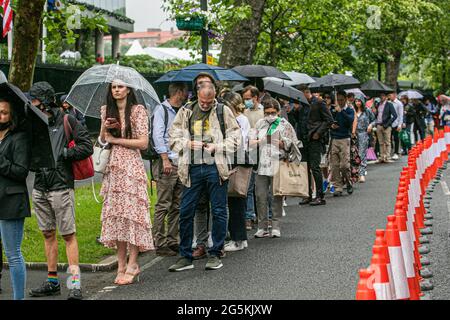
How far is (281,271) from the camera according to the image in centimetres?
1024

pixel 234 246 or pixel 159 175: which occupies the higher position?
pixel 159 175

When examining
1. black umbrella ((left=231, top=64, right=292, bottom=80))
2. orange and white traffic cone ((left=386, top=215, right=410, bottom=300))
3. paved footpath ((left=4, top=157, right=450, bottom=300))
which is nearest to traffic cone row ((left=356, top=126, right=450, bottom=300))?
orange and white traffic cone ((left=386, top=215, right=410, bottom=300))

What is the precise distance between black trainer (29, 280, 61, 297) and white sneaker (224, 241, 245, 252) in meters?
2.94

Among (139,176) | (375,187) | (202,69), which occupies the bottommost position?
(375,187)

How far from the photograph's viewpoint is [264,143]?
42.6ft

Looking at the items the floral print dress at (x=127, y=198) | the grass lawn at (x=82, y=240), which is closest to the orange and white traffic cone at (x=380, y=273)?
the floral print dress at (x=127, y=198)

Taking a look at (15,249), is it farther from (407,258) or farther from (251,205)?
(251,205)

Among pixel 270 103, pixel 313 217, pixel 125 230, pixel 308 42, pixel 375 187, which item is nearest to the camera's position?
pixel 125 230

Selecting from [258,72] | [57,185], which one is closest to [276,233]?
[258,72]

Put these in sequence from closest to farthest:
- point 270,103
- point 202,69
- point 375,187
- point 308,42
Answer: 1. point 202,69
2. point 270,103
3. point 375,187
4. point 308,42

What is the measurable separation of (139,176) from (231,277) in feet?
4.53

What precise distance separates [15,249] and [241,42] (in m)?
14.0
